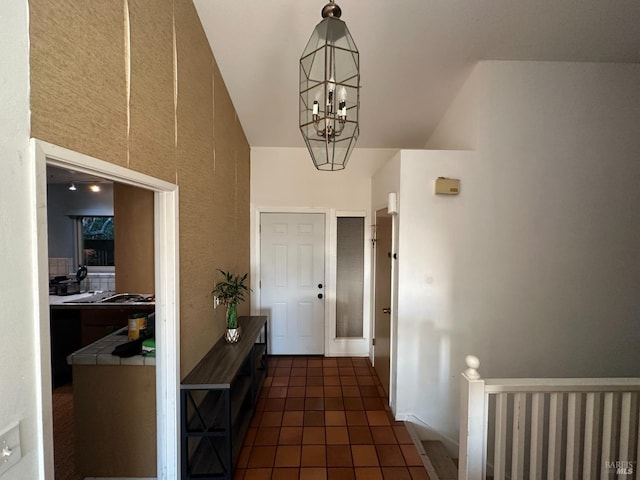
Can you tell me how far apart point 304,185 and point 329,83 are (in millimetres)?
2508

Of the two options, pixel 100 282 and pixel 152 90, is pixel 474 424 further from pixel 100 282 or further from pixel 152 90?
pixel 100 282

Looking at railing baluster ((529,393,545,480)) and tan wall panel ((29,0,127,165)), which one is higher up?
tan wall panel ((29,0,127,165))

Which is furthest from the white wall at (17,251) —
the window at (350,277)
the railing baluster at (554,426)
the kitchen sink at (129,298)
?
the window at (350,277)

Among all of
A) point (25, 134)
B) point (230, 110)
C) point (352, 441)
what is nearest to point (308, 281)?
point (352, 441)

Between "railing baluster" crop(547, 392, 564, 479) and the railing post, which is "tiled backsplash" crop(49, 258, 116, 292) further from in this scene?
"railing baluster" crop(547, 392, 564, 479)

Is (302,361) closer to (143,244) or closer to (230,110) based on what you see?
(143,244)

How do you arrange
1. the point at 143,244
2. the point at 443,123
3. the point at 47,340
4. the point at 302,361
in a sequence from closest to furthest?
1. the point at 47,340
2. the point at 143,244
3. the point at 443,123
4. the point at 302,361

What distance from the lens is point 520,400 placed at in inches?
58.1

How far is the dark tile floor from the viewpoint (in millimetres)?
1938

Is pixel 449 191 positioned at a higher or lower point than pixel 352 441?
higher

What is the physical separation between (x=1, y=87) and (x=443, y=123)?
3.28m

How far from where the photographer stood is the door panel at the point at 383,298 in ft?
9.16

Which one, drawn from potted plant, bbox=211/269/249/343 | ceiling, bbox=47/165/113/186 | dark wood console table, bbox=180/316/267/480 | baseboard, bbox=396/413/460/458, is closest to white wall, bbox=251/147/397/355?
potted plant, bbox=211/269/249/343
